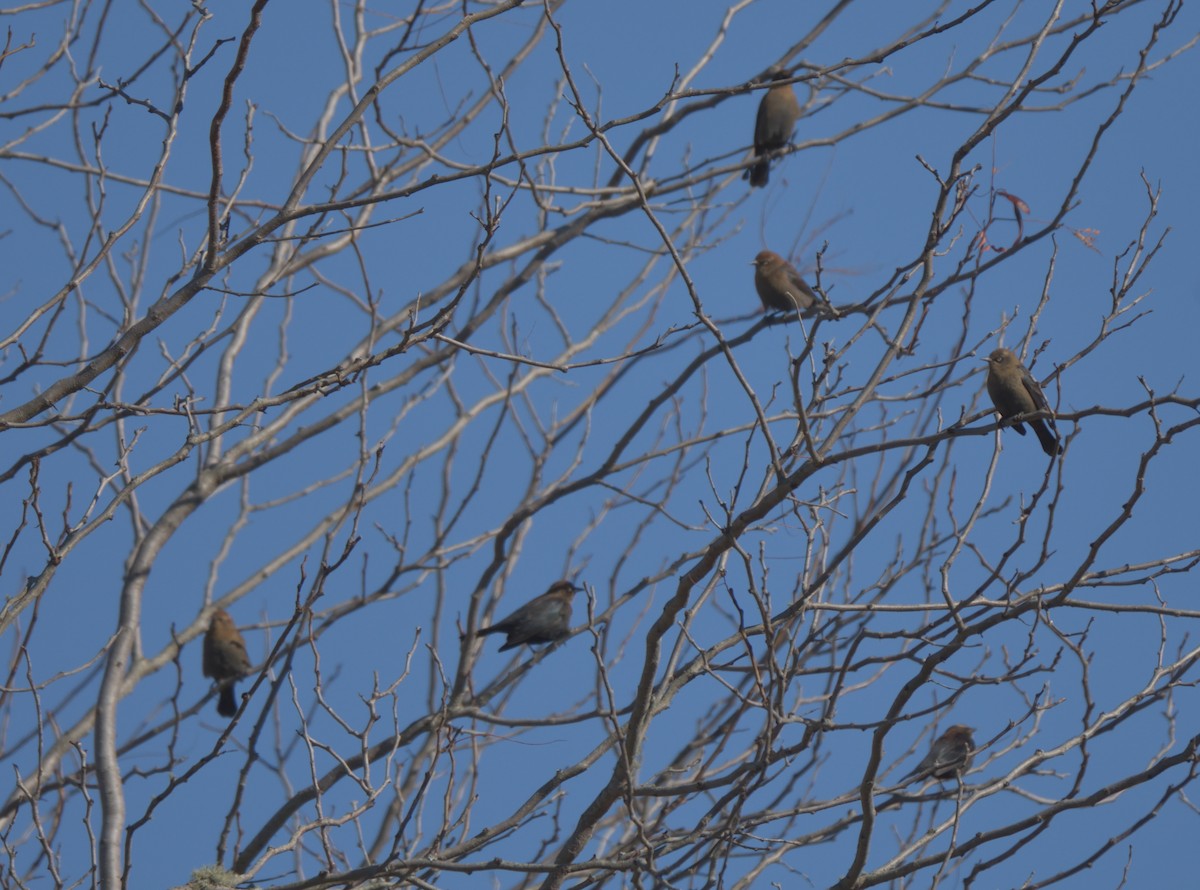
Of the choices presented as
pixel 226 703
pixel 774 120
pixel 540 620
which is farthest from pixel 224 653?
pixel 774 120

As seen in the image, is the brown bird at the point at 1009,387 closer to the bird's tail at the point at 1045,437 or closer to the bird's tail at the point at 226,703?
the bird's tail at the point at 1045,437

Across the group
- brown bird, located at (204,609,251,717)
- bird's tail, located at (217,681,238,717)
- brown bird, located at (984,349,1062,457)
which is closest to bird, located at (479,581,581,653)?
brown bird, located at (204,609,251,717)

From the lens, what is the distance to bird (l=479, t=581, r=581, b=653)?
812cm

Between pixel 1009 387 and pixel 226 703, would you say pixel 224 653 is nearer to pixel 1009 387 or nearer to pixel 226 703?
pixel 226 703

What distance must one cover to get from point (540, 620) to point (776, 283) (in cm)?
265

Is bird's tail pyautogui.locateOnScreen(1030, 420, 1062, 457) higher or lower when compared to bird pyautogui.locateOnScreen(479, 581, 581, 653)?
lower

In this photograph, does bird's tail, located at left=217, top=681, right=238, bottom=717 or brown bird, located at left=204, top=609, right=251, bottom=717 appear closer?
brown bird, located at left=204, top=609, right=251, bottom=717

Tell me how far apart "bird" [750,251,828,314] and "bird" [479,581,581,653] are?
2284 millimetres

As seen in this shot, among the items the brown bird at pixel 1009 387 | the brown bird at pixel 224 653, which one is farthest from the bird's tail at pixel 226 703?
the brown bird at pixel 1009 387

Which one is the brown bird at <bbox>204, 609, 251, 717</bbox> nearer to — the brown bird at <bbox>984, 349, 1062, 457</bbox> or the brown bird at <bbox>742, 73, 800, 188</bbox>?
the brown bird at <bbox>742, 73, 800, 188</bbox>

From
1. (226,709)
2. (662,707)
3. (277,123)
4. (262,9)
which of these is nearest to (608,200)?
(277,123)

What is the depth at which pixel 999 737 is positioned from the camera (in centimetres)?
380

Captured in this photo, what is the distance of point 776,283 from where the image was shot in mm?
8992

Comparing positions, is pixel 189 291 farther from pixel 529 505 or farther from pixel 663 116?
pixel 663 116
